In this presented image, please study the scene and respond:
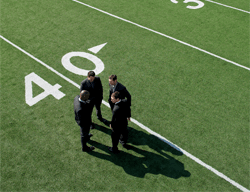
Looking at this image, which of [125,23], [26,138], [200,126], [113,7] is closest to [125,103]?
[200,126]

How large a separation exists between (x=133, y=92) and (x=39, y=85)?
11.7 ft

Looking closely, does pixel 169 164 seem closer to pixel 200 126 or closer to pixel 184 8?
pixel 200 126

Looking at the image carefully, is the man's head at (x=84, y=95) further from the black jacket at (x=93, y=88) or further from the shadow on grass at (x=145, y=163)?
the shadow on grass at (x=145, y=163)

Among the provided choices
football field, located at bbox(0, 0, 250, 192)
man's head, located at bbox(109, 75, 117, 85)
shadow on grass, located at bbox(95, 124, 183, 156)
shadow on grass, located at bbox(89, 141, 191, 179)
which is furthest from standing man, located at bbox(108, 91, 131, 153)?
football field, located at bbox(0, 0, 250, 192)

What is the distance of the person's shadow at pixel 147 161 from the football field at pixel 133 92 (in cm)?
3

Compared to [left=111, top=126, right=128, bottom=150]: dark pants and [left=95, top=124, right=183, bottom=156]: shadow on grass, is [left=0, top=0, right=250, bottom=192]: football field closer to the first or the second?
[left=95, top=124, right=183, bottom=156]: shadow on grass

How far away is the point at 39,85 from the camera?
791cm

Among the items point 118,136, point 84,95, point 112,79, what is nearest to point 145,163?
point 118,136

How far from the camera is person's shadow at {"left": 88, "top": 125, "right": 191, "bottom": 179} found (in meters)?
5.67

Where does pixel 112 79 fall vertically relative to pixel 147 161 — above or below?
above

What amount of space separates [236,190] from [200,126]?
204 cm

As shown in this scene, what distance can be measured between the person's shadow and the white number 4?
8.33 ft

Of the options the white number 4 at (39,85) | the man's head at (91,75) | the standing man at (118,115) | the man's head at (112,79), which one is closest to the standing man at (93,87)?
the man's head at (91,75)

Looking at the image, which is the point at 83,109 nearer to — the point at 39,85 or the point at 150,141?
the point at 150,141
